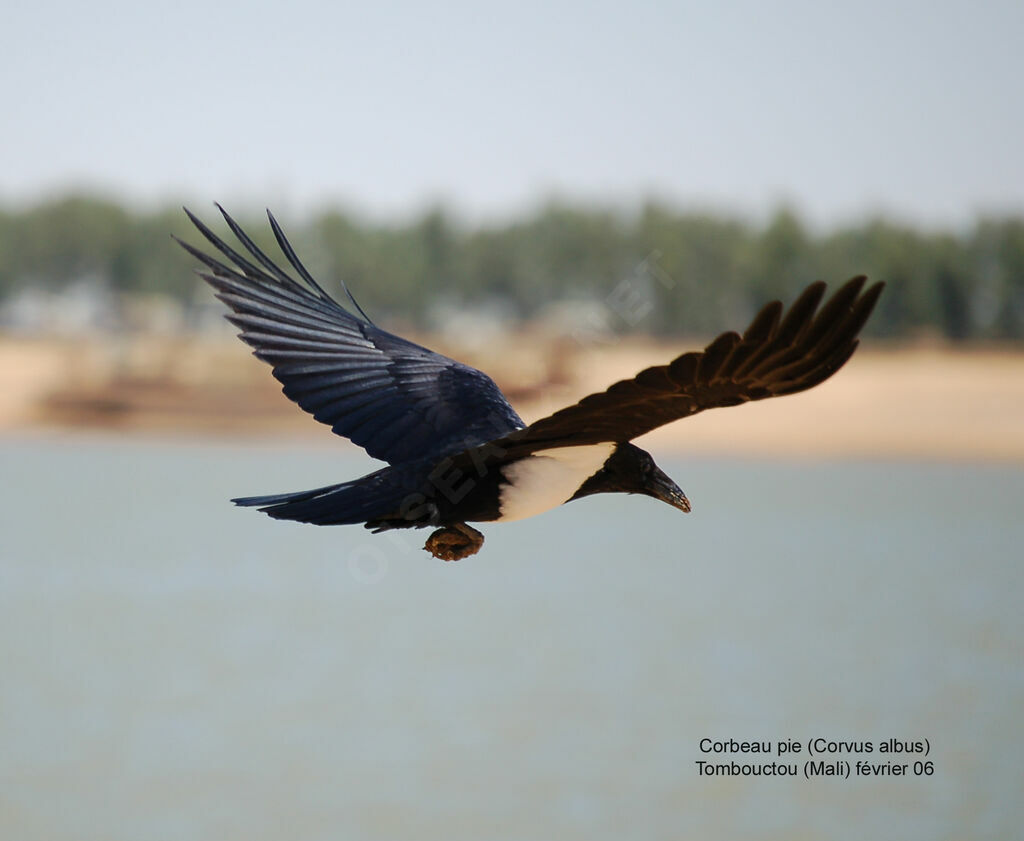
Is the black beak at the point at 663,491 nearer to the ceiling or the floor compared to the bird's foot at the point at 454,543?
nearer to the ceiling

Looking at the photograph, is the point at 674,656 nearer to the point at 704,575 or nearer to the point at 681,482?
the point at 704,575

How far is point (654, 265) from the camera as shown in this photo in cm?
4284

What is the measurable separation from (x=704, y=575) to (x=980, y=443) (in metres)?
15.5

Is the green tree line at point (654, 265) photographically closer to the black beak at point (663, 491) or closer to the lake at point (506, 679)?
the lake at point (506, 679)

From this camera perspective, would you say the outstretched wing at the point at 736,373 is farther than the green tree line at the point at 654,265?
No

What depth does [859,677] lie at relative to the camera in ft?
57.9

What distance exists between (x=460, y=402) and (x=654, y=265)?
39024 mm

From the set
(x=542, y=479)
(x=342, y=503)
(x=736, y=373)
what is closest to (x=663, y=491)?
(x=542, y=479)

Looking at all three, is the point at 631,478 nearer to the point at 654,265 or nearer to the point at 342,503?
the point at 342,503

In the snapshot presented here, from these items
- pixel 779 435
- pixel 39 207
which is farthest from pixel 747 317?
pixel 39 207

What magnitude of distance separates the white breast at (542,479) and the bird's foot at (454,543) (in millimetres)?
109

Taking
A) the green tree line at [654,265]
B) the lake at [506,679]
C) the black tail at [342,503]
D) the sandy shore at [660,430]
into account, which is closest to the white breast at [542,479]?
the black tail at [342,503]

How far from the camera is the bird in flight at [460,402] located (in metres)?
3.15

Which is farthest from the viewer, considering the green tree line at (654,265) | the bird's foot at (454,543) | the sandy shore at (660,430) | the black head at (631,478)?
the green tree line at (654,265)
